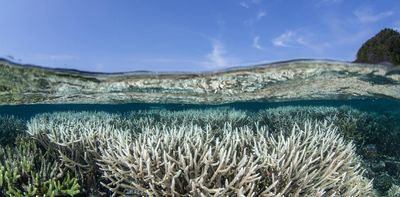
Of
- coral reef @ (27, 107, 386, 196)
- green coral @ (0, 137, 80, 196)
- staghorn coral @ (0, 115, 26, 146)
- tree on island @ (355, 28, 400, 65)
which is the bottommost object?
staghorn coral @ (0, 115, 26, 146)

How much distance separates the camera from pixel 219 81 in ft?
60.7

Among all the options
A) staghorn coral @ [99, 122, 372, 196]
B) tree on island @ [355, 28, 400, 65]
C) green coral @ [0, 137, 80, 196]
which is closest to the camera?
staghorn coral @ [99, 122, 372, 196]

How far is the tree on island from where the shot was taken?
13781 millimetres

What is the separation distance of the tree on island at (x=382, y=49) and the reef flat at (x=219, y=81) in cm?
65

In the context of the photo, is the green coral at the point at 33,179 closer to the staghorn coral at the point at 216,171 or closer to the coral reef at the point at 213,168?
the coral reef at the point at 213,168

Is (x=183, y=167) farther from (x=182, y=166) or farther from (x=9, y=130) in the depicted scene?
(x=9, y=130)

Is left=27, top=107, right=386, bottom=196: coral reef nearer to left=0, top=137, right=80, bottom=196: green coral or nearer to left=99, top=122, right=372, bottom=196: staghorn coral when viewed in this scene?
left=99, top=122, right=372, bottom=196: staghorn coral

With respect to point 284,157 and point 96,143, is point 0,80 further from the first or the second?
point 284,157

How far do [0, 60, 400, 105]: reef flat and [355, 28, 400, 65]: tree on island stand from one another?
0.65 meters

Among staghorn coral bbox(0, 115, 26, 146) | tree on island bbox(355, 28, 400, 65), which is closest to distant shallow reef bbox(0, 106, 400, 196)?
staghorn coral bbox(0, 115, 26, 146)

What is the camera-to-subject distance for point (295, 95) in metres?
25.0

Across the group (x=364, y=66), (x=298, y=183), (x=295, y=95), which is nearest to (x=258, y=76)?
(x=364, y=66)

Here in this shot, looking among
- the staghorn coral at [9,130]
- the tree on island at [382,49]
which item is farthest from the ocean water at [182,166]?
the tree on island at [382,49]

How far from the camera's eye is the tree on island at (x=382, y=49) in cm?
1378
